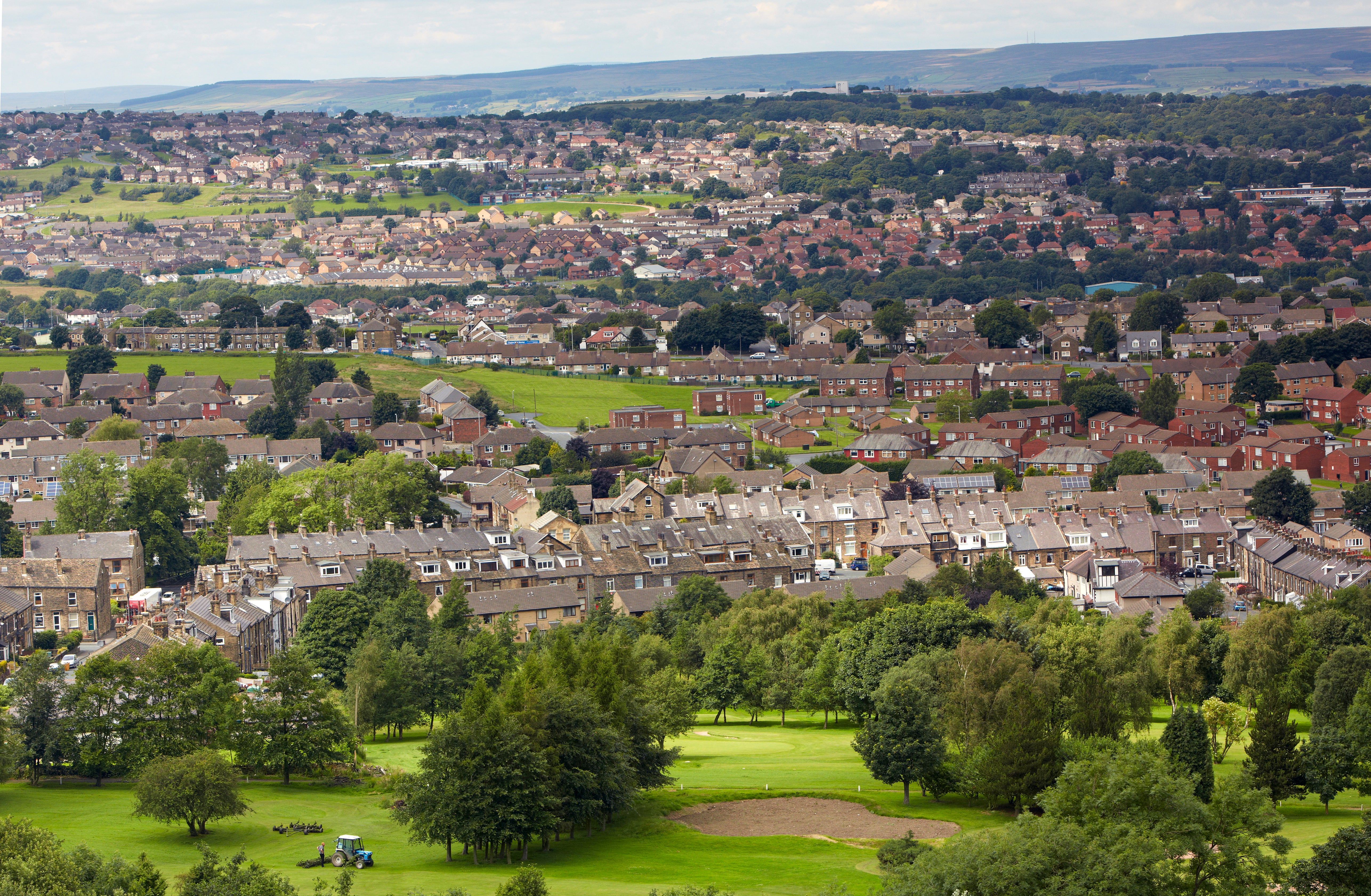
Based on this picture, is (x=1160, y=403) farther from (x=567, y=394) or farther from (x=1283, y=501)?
(x=567, y=394)

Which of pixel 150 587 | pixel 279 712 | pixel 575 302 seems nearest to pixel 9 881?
pixel 279 712

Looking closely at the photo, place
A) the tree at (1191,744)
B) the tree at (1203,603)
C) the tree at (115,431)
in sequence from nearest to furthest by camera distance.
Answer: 1. the tree at (1191,744)
2. the tree at (1203,603)
3. the tree at (115,431)

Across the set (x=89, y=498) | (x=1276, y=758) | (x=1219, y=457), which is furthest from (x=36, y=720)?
(x=1219, y=457)

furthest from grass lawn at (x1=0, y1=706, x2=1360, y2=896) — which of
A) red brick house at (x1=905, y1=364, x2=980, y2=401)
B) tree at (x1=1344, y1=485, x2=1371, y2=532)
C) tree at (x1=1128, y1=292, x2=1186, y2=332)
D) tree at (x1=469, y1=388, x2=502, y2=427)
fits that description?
tree at (x1=1128, y1=292, x2=1186, y2=332)

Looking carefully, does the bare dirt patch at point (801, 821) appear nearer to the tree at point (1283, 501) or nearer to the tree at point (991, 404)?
the tree at point (1283, 501)

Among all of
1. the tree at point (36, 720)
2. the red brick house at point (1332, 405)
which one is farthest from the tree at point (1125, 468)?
the tree at point (36, 720)

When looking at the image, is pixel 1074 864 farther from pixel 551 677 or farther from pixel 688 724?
pixel 688 724

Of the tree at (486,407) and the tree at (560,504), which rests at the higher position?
the tree at (486,407)
